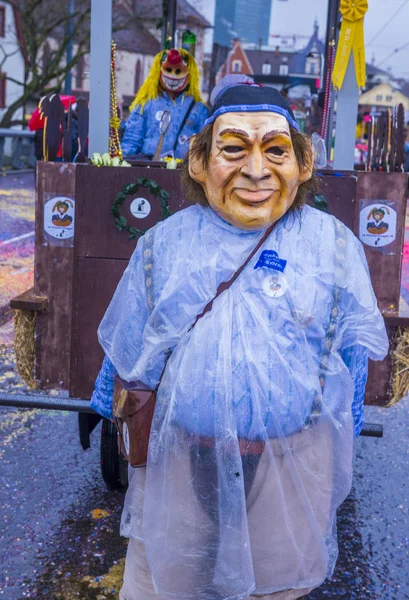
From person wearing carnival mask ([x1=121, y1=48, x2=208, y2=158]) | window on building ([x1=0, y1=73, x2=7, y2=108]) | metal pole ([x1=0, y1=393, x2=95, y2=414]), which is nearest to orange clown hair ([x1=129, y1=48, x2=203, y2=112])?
person wearing carnival mask ([x1=121, y1=48, x2=208, y2=158])

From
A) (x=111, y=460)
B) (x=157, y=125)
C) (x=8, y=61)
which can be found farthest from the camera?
(x=8, y=61)

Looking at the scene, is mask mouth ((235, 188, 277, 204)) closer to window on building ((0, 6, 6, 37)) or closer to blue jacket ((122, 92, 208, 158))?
blue jacket ((122, 92, 208, 158))

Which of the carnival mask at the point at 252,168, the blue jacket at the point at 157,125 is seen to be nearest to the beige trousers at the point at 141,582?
the carnival mask at the point at 252,168

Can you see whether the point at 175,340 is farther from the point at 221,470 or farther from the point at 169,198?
the point at 169,198

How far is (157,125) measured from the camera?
577 centimetres

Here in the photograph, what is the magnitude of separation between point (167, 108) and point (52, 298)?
8.96 ft

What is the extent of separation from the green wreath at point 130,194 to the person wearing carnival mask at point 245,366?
1158 mm

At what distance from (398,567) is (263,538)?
1.61 metres

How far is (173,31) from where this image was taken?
6758mm

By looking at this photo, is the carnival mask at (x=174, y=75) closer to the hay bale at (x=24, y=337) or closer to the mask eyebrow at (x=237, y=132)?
the hay bale at (x=24, y=337)

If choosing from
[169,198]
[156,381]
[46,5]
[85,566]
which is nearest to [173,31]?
[169,198]

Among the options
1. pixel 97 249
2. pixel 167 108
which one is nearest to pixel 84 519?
pixel 97 249

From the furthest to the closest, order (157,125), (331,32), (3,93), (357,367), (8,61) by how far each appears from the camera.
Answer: (8,61), (3,93), (331,32), (157,125), (357,367)

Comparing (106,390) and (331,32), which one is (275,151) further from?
(331,32)
